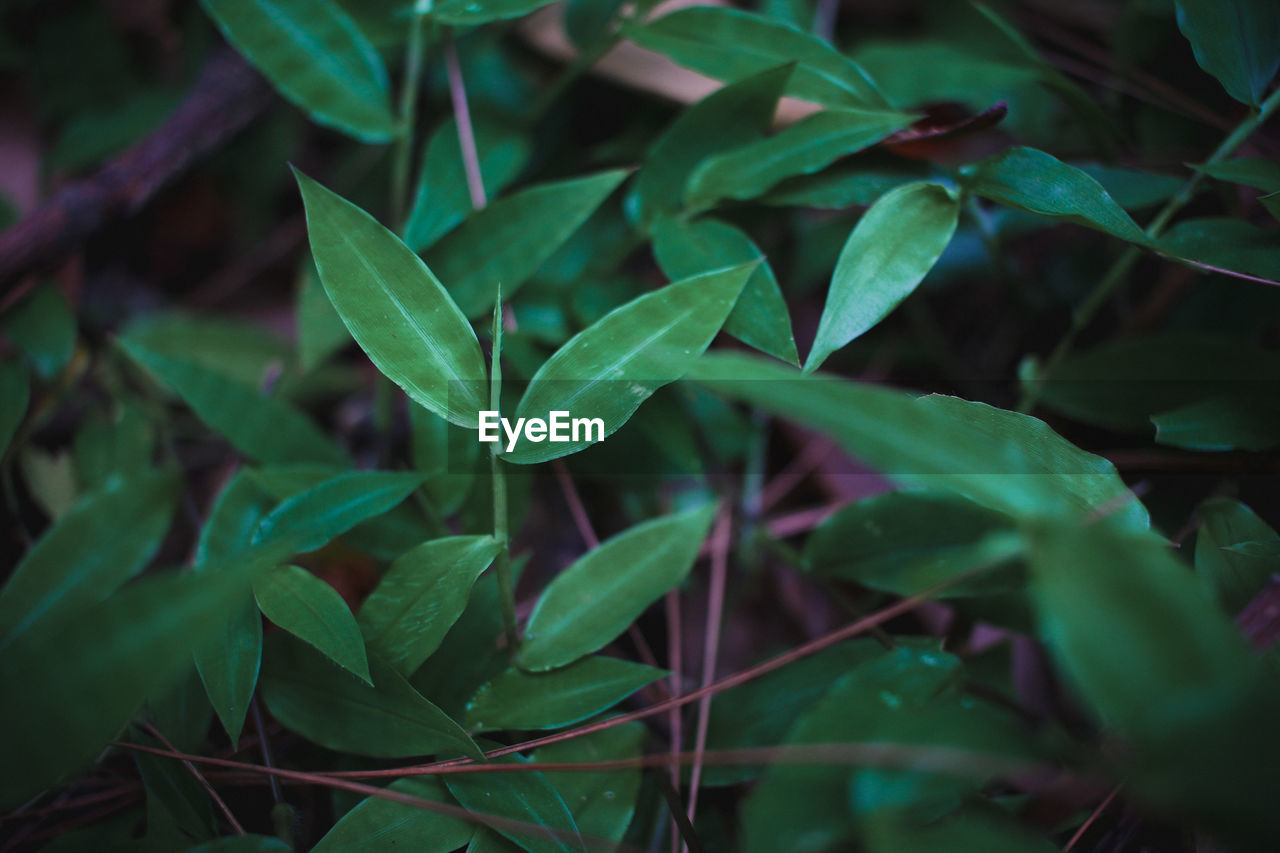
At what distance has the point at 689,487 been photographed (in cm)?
82

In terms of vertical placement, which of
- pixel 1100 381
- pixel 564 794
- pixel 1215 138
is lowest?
pixel 564 794

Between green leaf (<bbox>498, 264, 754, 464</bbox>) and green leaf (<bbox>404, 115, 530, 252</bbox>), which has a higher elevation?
green leaf (<bbox>404, 115, 530, 252</bbox>)

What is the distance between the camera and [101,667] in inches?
14.7

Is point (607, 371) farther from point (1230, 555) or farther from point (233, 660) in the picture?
point (1230, 555)

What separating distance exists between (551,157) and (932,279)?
1.66 feet

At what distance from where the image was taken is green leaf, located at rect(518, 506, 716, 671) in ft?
1.90

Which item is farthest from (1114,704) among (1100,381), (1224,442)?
(1100,381)

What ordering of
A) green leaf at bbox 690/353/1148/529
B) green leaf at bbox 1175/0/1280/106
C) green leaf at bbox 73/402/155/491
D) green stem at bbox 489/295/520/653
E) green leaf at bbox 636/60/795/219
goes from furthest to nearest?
green leaf at bbox 73/402/155/491 → green leaf at bbox 636/60/795/219 → green leaf at bbox 1175/0/1280/106 → green stem at bbox 489/295/520/653 → green leaf at bbox 690/353/1148/529

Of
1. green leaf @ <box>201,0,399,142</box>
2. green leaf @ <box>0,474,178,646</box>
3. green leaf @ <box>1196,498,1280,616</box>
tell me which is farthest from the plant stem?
green leaf @ <box>1196,498,1280,616</box>

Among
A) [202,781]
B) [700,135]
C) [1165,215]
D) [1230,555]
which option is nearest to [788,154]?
[700,135]

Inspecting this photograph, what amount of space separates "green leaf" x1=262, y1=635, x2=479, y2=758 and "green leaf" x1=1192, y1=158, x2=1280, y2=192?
2.25ft

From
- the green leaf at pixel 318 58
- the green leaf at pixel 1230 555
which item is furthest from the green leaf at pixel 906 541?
the green leaf at pixel 318 58

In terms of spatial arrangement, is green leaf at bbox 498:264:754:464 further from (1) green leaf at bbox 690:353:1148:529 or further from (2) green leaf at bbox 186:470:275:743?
(2) green leaf at bbox 186:470:275:743

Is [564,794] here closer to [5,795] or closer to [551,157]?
[5,795]
